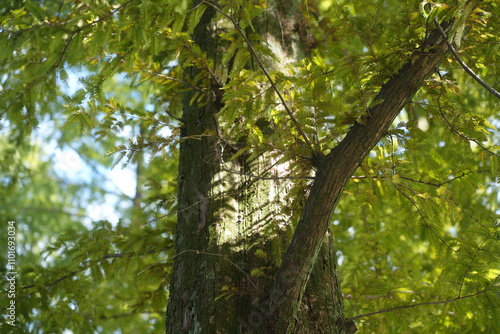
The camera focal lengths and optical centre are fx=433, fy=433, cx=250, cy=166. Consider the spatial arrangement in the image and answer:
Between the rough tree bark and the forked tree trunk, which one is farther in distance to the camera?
the forked tree trunk

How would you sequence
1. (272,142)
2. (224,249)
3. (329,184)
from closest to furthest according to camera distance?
(329,184), (272,142), (224,249)

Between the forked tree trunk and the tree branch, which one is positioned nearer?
the tree branch

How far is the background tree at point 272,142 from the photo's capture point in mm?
1835

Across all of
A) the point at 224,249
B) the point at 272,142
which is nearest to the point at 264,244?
the point at 224,249

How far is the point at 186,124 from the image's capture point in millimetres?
2768

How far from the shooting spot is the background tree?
183 cm

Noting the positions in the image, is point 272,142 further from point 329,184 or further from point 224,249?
point 224,249

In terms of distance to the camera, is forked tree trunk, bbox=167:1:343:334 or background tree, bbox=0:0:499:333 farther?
forked tree trunk, bbox=167:1:343:334

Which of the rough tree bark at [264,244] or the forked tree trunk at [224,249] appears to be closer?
the rough tree bark at [264,244]

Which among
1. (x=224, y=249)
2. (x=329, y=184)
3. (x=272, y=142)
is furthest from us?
(x=224, y=249)

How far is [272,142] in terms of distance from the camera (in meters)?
2.03

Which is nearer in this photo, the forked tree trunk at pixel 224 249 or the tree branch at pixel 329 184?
the tree branch at pixel 329 184

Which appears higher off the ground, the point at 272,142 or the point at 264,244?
the point at 272,142

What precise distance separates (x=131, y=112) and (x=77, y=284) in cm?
140
